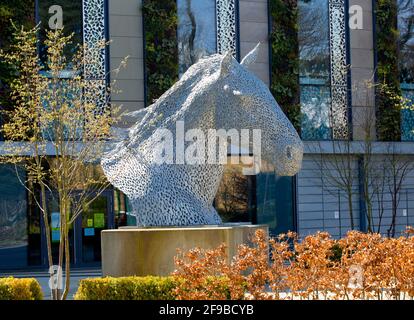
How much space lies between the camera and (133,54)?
23.6m

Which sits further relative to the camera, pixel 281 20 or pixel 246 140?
pixel 281 20

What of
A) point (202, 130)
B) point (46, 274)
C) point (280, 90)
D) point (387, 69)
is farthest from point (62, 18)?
point (202, 130)

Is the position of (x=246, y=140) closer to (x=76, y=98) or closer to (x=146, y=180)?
(x=146, y=180)

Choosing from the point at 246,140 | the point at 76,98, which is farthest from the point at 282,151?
the point at 76,98

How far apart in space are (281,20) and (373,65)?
3.58 m

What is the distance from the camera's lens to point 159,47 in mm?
23844

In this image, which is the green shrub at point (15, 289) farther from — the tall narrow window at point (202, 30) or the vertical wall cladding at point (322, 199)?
the vertical wall cladding at point (322, 199)

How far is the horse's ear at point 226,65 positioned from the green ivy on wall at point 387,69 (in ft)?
48.7

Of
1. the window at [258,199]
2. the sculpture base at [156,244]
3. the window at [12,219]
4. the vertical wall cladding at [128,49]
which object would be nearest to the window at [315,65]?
the window at [258,199]

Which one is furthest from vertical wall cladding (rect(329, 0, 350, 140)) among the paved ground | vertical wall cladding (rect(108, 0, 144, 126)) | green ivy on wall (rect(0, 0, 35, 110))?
green ivy on wall (rect(0, 0, 35, 110))

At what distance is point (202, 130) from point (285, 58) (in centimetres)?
1344

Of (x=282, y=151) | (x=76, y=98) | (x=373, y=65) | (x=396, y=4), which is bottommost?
(x=282, y=151)

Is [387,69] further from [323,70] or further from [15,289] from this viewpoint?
[15,289]

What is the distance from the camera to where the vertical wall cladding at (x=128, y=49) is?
76.4 ft
